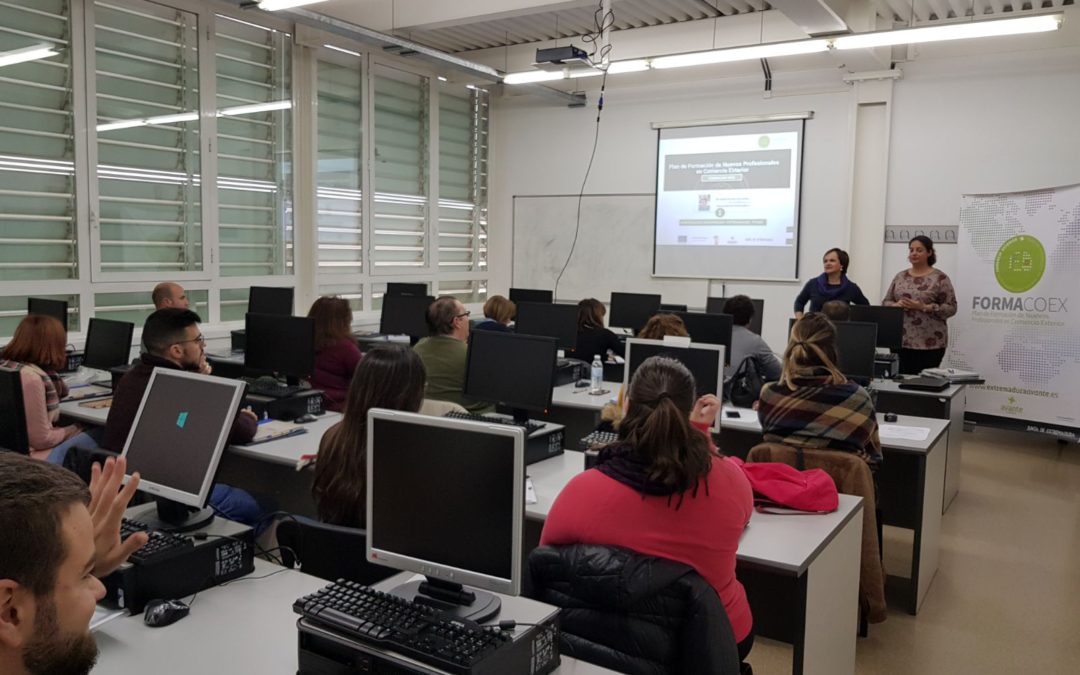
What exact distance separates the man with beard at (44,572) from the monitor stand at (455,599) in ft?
2.68

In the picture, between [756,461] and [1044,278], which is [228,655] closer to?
[756,461]

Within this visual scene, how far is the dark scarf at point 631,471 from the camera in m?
1.96

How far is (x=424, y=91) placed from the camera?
913cm

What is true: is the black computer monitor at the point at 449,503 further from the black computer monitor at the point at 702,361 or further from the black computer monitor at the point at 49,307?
the black computer monitor at the point at 49,307

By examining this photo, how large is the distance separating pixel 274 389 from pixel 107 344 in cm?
173

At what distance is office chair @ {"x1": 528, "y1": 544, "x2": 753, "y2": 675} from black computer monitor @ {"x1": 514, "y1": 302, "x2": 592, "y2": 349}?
383 cm

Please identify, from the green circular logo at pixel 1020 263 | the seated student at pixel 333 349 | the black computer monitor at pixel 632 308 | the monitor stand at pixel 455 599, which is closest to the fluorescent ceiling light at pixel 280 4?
the seated student at pixel 333 349

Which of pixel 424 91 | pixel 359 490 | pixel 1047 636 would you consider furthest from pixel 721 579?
pixel 424 91

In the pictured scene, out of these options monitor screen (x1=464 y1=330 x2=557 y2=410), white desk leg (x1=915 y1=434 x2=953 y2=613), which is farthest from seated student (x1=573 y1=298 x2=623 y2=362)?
white desk leg (x1=915 y1=434 x2=953 y2=613)

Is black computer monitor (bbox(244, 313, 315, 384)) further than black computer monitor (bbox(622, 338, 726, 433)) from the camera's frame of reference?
Yes

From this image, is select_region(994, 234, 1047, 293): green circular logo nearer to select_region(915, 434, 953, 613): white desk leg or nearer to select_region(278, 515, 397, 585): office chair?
select_region(915, 434, 953, 613): white desk leg

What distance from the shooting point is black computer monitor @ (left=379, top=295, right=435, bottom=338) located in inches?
279

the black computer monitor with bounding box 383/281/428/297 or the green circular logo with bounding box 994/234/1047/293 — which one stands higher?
the green circular logo with bounding box 994/234/1047/293

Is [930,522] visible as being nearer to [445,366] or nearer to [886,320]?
[886,320]
